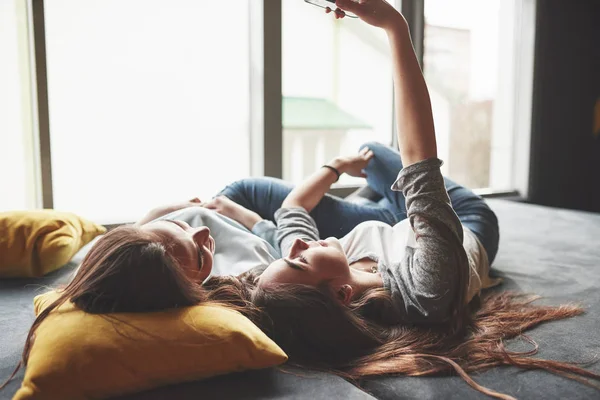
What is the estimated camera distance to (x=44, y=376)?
75 cm

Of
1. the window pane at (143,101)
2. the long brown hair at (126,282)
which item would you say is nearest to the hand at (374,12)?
the long brown hair at (126,282)

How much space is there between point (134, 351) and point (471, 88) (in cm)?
350

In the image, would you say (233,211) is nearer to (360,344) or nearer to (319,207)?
(319,207)

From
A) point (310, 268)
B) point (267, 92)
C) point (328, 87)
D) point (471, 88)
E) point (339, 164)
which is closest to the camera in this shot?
point (310, 268)

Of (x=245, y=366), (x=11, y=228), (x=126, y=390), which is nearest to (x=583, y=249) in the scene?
(x=245, y=366)

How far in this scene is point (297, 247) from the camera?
1104mm

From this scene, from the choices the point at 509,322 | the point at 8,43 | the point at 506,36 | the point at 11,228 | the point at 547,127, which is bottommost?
the point at 509,322

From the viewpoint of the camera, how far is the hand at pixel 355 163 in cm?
172

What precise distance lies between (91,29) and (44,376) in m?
1.92

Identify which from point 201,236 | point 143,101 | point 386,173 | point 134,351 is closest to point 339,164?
point 386,173

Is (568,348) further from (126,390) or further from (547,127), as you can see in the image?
(547,127)

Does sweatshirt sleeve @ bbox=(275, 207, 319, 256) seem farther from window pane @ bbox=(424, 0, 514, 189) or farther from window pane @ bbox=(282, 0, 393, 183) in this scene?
window pane @ bbox=(424, 0, 514, 189)

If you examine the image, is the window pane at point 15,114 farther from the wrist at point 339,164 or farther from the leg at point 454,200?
the leg at point 454,200

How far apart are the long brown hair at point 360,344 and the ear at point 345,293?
2cm
